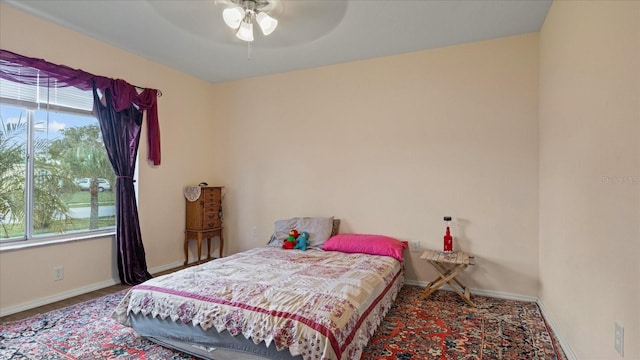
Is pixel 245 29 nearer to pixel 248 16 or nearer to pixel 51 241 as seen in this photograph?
pixel 248 16

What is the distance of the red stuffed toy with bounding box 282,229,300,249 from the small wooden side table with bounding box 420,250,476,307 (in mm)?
1391

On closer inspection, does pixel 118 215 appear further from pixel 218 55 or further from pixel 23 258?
pixel 218 55

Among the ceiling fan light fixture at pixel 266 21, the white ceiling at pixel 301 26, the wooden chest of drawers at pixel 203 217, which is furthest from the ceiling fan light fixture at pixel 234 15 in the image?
the wooden chest of drawers at pixel 203 217

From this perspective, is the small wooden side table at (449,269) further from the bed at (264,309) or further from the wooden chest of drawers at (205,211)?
the wooden chest of drawers at (205,211)

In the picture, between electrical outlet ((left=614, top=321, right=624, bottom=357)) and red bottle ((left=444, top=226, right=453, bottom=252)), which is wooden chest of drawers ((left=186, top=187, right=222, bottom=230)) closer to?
red bottle ((left=444, top=226, right=453, bottom=252))

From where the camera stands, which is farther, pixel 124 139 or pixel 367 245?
pixel 124 139

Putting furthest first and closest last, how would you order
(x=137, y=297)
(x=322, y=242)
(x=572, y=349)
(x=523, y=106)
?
(x=322, y=242) → (x=523, y=106) → (x=137, y=297) → (x=572, y=349)

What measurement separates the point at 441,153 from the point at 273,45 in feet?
6.96

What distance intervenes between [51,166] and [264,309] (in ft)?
8.95

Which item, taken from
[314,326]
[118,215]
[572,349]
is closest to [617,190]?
[572,349]

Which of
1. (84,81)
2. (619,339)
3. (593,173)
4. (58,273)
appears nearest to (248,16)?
(84,81)

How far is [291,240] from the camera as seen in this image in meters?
3.70

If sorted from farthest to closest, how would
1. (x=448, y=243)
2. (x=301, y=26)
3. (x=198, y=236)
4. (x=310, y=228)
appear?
(x=198, y=236) < (x=310, y=228) < (x=448, y=243) < (x=301, y=26)

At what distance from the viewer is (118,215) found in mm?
3496
